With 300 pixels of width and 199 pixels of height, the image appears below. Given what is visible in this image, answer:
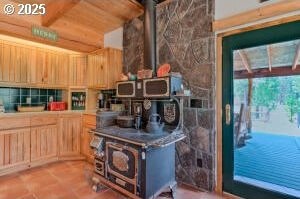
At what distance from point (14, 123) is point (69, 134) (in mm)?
879

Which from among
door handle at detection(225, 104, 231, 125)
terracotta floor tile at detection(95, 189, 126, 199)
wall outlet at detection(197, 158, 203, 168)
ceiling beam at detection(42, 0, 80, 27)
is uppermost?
ceiling beam at detection(42, 0, 80, 27)

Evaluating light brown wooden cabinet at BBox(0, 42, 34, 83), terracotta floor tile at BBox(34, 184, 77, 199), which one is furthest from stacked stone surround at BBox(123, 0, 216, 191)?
light brown wooden cabinet at BBox(0, 42, 34, 83)

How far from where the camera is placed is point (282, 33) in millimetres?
1833

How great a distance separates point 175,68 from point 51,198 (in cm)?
226

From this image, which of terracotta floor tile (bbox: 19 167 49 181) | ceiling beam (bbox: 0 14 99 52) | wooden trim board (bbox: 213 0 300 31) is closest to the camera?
wooden trim board (bbox: 213 0 300 31)

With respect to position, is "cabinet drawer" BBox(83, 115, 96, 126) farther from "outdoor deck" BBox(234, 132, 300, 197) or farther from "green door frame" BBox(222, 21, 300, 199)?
"outdoor deck" BBox(234, 132, 300, 197)

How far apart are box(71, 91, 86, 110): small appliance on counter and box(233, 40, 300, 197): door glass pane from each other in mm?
2982

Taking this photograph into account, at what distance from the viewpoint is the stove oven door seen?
1.89 metres

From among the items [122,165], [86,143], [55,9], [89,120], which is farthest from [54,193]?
[55,9]

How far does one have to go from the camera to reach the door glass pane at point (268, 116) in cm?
188

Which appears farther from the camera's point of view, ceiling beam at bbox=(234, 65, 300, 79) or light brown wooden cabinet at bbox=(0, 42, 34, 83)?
light brown wooden cabinet at bbox=(0, 42, 34, 83)

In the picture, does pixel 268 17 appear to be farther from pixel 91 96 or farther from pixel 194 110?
pixel 91 96

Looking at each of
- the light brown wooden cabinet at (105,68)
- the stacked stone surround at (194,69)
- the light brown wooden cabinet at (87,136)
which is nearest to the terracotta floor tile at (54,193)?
the light brown wooden cabinet at (87,136)

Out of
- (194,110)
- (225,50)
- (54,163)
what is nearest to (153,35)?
(225,50)
